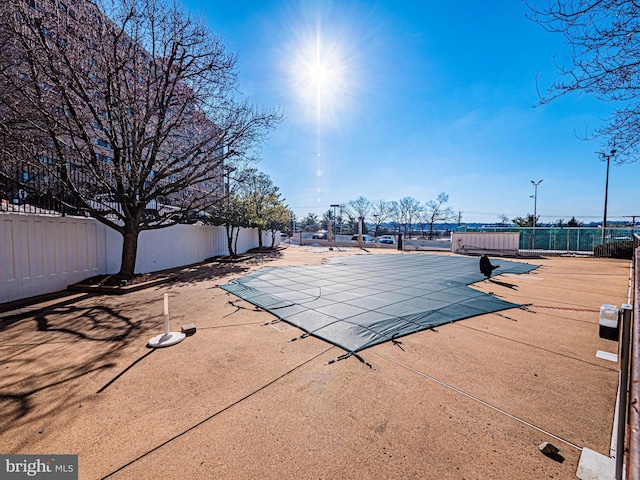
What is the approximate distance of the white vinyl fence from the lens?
212 inches

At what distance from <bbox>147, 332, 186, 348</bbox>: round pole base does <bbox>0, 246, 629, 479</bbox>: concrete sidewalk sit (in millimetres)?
137

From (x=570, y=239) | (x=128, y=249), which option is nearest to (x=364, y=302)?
(x=128, y=249)

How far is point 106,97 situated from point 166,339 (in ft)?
21.5

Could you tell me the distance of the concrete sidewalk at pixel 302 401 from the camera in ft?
5.95

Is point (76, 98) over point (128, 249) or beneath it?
over

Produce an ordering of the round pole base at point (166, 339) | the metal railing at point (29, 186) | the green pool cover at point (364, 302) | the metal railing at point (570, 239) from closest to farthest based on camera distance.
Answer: the round pole base at point (166, 339) → the green pool cover at point (364, 302) → the metal railing at point (29, 186) → the metal railing at point (570, 239)

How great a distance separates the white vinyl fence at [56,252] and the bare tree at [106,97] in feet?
2.08

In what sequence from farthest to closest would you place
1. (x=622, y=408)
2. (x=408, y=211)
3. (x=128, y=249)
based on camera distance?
(x=408, y=211)
(x=128, y=249)
(x=622, y=408)

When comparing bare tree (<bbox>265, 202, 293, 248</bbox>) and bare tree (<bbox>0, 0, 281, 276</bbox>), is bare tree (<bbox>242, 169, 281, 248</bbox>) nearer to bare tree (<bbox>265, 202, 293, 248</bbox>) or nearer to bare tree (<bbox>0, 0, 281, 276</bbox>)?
bare tree (<bbox>265, 202, 293, 248</bbox>)

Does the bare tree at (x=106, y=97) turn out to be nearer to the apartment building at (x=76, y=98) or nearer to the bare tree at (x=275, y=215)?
the apartment building at (x=76, y=98)

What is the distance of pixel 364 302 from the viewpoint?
542 centimetres

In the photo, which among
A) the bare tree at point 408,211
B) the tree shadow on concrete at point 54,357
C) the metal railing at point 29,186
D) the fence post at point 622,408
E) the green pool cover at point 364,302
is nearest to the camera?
the fence post at point 622,408

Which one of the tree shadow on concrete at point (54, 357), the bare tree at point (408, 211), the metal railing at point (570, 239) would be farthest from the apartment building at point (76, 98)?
the bare tree at point (408, 211)

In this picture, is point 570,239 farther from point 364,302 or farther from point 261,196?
point 261,196
